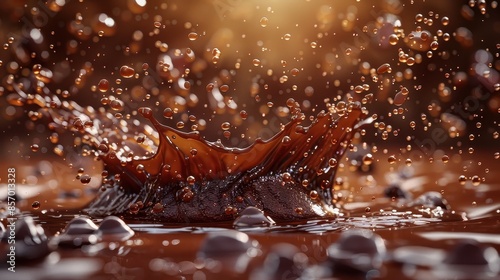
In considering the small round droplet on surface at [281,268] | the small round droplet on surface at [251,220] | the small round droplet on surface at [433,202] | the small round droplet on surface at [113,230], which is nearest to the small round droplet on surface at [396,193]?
the small round droplet on surface at [433,202]

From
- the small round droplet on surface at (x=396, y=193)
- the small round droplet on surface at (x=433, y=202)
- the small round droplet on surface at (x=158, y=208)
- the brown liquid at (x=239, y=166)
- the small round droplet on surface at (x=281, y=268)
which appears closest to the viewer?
the small round droplet on surface at (x=281, y=268)

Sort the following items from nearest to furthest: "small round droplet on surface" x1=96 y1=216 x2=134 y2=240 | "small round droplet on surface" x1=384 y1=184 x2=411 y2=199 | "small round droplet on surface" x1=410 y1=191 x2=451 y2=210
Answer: "small round droplet on surface" x1=96 y1=216 x2=134 y2=240
"small round droplet on surface" x1=410 y1=191 x2=451 y2=210
"small round droplet on surface" x1=384 y1=184 x2=411 y2=199

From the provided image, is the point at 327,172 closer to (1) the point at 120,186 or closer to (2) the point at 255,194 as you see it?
(2) the point at 255,194

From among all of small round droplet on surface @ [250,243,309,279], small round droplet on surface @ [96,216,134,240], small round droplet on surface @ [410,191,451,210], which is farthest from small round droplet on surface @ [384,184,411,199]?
small round droplet on surface @ [250,243,309,279]

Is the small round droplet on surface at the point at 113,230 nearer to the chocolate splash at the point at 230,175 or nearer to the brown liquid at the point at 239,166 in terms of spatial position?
the brown liquid at the point at 239,166

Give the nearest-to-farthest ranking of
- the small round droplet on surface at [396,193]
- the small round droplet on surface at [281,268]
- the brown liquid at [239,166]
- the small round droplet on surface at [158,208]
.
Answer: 1. the small round droplet on surface at [281,268]
2. the brown liquid at [239,166]
3. the small round droplet on surface at [158,208]
4. the small round droplet on surface at [396,193]

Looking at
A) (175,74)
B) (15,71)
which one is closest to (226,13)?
(175,74)

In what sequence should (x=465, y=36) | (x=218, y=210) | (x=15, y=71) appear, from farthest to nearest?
(x=465, y=36)
(x=15, y=71)
(x=218, y=210)

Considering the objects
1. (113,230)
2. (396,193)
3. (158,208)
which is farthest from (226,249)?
(396,193)

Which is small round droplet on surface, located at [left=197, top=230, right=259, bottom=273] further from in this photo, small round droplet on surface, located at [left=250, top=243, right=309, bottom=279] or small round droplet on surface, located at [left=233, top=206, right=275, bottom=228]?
small round droplet on surface, located at [left=233, top=206, right=275, bottom=228]
